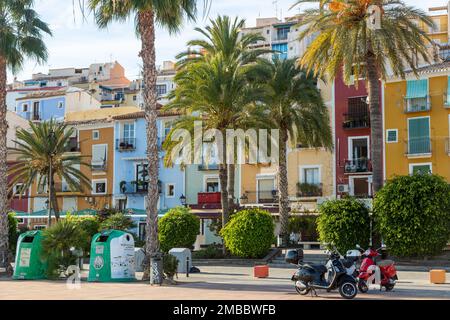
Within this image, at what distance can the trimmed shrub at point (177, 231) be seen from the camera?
35125 mm

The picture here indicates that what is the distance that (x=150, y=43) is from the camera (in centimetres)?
2328

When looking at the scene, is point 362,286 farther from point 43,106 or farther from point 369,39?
point 43,106

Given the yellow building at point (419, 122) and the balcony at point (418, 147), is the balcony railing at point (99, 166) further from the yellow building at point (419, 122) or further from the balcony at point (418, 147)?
the balcony at point (418, 147)

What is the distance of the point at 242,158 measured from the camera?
3528 cm

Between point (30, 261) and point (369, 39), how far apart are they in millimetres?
17000

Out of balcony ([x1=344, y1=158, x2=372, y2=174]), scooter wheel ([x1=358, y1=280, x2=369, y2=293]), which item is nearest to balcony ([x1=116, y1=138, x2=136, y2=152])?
balcony ([x1=344, y1=158, x2=372, y2=174])

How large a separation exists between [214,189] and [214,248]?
1640cm

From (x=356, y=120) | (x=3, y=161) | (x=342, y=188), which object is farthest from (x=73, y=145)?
(x=3, y=161)

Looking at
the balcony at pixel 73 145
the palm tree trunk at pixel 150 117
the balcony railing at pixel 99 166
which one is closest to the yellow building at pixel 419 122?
the balcony railing at pixel 99 166

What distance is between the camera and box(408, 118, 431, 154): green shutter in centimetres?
4391

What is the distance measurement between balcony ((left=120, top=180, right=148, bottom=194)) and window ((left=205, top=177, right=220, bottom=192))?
5225 millimetres

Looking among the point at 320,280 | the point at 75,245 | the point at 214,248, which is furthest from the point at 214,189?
the point at 320,280

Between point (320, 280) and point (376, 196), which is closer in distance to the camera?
point (320, 280)

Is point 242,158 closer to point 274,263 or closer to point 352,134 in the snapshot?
point 274,263
